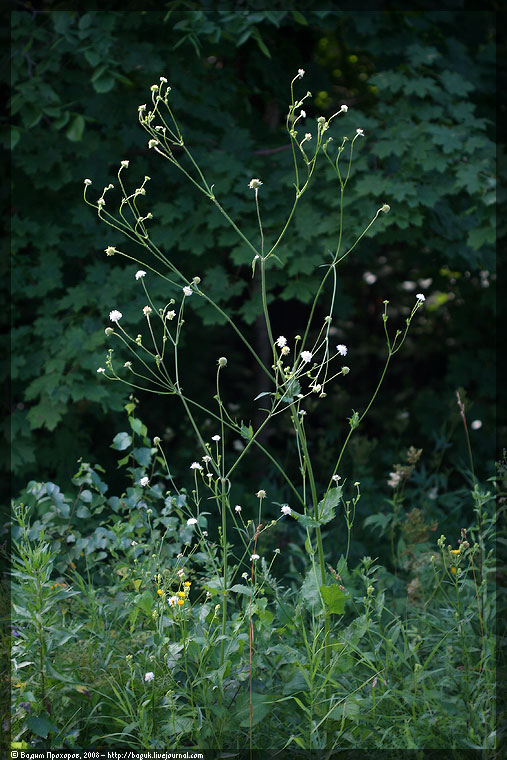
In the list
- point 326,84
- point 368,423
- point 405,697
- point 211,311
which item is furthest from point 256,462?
point 405,697

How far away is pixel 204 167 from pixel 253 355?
103cm

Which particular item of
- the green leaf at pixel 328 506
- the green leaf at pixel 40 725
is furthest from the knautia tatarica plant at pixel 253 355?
the green leaf at pixel 40 725

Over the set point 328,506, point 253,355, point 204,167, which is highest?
point 204,167

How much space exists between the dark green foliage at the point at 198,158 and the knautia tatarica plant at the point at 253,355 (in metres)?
0.10

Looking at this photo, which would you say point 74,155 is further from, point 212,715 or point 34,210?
point 212,715

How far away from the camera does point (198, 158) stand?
412cm

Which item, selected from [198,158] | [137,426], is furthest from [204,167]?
[137,426]

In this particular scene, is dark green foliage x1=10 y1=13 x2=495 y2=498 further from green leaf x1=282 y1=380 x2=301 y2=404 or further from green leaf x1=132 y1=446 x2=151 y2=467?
green leaf x1=282 y1=380 x2=301 y2=404

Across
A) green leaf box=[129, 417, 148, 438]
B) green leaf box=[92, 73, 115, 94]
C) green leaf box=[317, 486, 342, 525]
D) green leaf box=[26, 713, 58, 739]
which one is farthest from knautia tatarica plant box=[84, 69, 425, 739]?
green leaf box=[26, 713, 58, 739]

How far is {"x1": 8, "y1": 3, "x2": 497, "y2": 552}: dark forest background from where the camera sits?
3.79 metres

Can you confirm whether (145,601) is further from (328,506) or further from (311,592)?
(328,506)

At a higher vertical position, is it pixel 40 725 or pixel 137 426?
pixel 137 426

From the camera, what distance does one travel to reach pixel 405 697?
2.26 metres

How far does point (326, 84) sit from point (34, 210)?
1911mm
